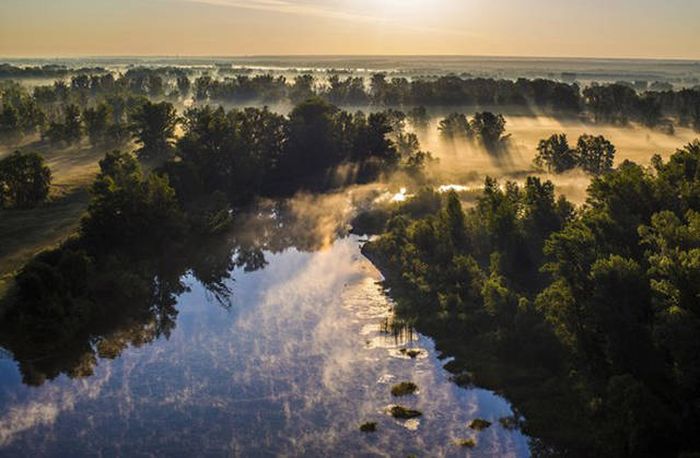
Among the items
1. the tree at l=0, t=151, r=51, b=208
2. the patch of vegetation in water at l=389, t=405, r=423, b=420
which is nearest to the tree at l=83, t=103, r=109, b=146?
the tree at l=0, t=151, r=51, b=208

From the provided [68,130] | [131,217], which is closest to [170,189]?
[131,217]

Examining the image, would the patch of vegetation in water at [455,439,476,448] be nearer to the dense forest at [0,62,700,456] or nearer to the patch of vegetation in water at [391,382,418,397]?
the dense forest at [0,62,700,456]

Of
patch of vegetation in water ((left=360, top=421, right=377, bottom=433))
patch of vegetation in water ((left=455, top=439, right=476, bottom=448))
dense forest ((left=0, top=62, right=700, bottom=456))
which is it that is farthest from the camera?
patch of vegetation in water ((left=360, top=421, right=377, bottom=433))

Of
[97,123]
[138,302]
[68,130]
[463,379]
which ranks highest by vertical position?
[97,123]

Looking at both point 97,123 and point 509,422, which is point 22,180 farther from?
point 509,422

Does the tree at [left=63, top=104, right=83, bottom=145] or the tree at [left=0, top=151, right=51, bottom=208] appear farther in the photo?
the tree at [left=63, top=104, right=83, bottom=145]

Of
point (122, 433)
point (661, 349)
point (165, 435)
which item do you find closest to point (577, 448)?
point (661, 349)
